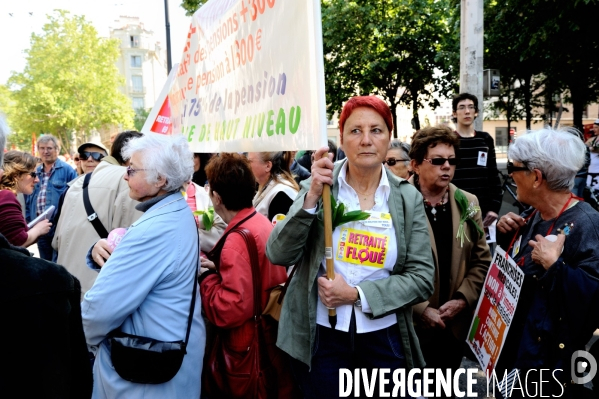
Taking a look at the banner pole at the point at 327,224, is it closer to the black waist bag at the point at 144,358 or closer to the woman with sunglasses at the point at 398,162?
the black waist bag at the point at 144,358

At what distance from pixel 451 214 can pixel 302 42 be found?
1299 mm

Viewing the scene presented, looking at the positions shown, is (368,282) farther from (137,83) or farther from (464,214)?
(137,83)

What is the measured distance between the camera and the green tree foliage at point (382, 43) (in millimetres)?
17219

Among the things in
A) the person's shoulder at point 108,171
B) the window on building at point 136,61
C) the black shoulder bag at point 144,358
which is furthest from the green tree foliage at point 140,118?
the black shoulder bag at point 144,358

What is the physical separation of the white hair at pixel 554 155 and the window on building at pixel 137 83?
268 feet

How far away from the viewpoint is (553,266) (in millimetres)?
2010

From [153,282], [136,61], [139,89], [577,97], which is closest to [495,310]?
[153,282]

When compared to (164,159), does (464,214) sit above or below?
below

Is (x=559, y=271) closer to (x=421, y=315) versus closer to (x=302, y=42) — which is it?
(x=421, y=315)

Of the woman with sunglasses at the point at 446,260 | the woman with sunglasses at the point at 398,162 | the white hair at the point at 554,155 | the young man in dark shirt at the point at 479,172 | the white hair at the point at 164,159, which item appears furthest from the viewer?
the young man in dark shirt at the point at 479,172

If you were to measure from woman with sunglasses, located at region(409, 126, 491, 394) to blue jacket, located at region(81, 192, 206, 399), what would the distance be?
1.20m

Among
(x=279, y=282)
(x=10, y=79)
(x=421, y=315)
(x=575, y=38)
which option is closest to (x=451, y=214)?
(x=421, y=315)

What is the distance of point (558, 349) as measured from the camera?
200 centimetres

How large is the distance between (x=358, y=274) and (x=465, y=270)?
0.91 meters
